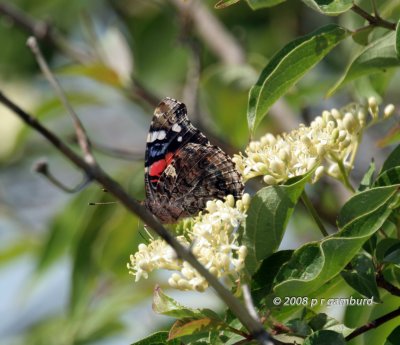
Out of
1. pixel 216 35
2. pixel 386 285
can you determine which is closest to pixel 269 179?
pixel 386 285

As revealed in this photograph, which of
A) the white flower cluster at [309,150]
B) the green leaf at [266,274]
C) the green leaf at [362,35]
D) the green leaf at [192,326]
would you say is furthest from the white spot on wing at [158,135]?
the green leaf at [192,326]

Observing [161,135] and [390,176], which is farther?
[161,135]

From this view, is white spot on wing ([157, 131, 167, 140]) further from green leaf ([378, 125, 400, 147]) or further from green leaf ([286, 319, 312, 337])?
green leaf ([286, 319, 312, 337])

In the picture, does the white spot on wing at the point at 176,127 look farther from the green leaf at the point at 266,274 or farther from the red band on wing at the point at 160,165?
the green leaf at the point at 266,274

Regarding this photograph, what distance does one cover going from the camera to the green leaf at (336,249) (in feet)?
5.09

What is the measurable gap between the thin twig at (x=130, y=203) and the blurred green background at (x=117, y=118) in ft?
3.65

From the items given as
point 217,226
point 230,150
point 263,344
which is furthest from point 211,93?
point 263,344

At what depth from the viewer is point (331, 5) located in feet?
5.79

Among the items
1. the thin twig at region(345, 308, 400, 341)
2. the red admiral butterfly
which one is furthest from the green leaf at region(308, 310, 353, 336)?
the red admiral butterfly

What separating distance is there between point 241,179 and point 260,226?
308mm

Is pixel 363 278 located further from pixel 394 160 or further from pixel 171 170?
pixel 171 170

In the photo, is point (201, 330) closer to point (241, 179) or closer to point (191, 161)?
point (241, 179)

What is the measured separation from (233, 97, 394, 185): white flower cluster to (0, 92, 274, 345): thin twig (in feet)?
1.81

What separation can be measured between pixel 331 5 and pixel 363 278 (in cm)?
58
